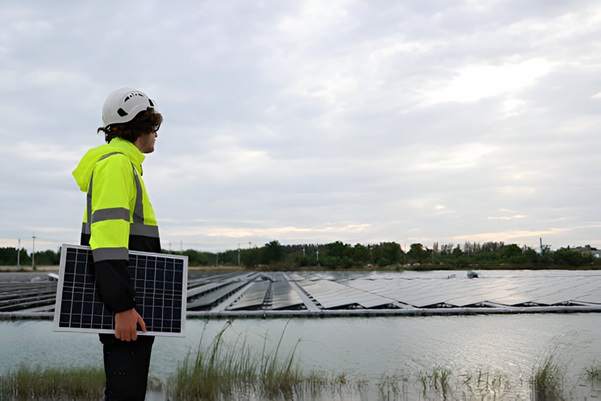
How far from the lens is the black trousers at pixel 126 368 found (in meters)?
1.99

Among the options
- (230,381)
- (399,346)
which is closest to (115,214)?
(230,381)

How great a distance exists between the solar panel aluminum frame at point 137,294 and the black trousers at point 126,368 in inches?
2.9

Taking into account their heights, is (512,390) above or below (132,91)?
below

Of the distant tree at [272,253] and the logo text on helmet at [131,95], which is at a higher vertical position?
the distant tree at [272,253]

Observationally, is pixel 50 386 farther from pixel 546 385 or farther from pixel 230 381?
pixel 546 385

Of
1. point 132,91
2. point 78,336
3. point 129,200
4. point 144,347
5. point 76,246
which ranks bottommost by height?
point 78,336

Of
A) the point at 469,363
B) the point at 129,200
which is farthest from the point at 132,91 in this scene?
the point at 469,363

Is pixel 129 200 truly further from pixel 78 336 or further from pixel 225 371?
pixel 78 336

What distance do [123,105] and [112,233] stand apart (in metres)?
0.60

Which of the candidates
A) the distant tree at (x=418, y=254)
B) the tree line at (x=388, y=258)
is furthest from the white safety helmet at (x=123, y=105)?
the distant tree at (x=418, y=254)

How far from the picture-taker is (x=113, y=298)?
1900 mm

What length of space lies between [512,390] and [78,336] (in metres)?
5.61

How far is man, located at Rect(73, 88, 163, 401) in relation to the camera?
75.2 inches

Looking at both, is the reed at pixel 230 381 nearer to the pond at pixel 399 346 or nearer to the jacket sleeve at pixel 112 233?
the pond at pixel 399 346
